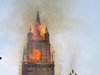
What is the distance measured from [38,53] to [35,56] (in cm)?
182

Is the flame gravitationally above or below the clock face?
above

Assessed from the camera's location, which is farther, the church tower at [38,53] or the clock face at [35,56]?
the clock face at [35,56]

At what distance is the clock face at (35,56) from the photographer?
89312 millimetres

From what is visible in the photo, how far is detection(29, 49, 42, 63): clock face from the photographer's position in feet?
293

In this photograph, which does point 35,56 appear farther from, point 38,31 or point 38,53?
point 38,31

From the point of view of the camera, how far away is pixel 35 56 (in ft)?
299

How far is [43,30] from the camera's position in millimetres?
99000

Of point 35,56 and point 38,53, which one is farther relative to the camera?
point 38,53

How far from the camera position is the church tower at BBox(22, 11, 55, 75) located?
285ft

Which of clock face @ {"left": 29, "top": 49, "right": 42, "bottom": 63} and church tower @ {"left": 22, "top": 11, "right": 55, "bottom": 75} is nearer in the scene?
church tower @ {"left": 22, "top": 11, "right": 55, "bottom": 75}

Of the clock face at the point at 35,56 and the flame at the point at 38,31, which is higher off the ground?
the flame at the point at 38,31

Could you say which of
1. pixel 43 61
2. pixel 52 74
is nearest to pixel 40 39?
pixel 43 61

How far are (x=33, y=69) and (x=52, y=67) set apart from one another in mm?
6841

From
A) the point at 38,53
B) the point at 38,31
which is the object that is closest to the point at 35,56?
the point at 38,53
